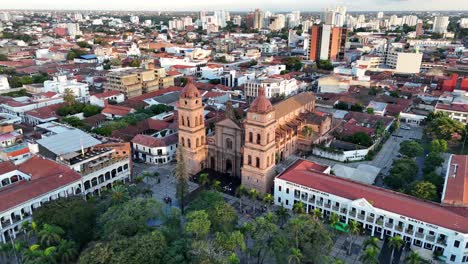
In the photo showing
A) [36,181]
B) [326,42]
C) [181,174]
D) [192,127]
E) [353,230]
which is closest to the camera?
[353,230]

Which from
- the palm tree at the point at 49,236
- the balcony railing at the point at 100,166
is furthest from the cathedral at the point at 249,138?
the palm tree at the point at 49,236

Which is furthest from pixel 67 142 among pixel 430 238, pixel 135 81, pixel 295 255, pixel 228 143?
pixel 135 81

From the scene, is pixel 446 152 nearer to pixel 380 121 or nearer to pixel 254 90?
pixel 380 121

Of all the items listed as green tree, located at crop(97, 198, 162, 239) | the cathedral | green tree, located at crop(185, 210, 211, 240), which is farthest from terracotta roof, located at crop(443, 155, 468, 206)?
green tree, located at crop(97, 198, 162, 239)

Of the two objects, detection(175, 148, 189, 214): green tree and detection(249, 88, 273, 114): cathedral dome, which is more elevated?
detection(249, 88, 273, 114): cathedral dome

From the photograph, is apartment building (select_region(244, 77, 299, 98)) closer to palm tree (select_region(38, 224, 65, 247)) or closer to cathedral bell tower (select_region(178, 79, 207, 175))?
cathedral bell tower (select_region(178, 79, 207, 175))

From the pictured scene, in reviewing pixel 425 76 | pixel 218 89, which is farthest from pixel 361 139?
pixel 425 76

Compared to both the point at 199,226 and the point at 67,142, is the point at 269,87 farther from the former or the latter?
the point at 199,226

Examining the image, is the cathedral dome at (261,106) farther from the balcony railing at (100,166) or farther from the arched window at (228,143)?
the balcony railing at (100,166)
